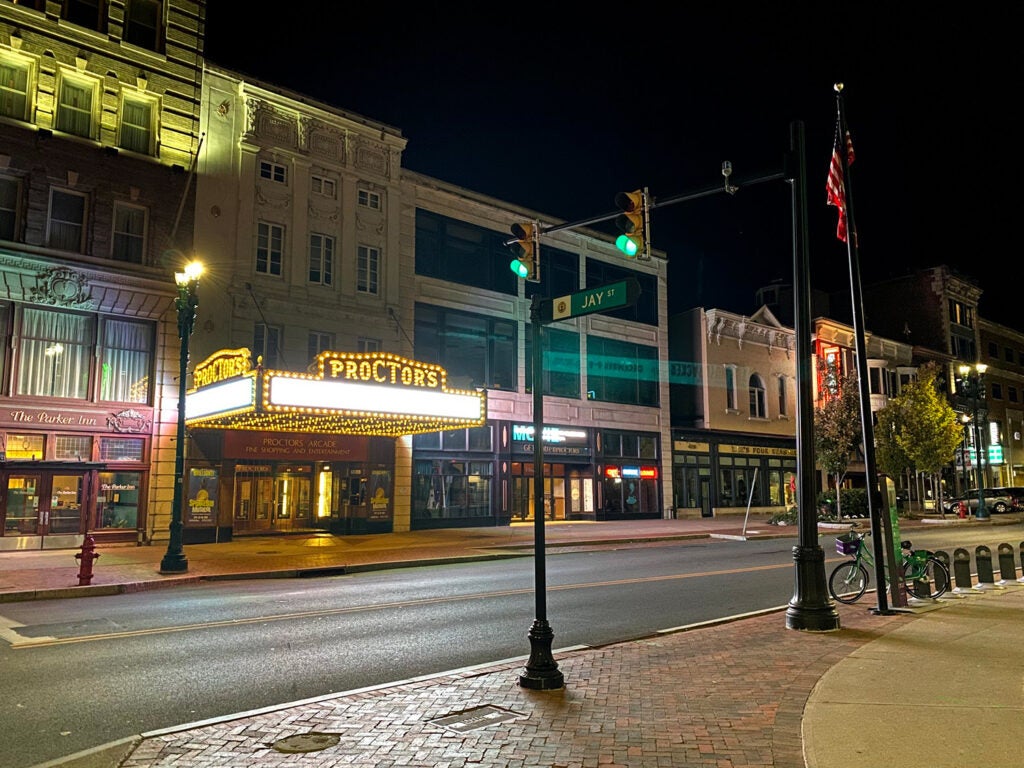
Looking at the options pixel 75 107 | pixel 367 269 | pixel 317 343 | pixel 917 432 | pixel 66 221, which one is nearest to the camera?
pixel 66 221

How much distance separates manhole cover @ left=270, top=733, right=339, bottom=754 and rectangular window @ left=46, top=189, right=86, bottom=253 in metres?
19.6

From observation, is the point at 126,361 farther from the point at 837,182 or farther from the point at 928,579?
the point at 928,579

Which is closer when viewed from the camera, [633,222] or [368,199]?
[633,222]

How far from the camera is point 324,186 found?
2709 cm

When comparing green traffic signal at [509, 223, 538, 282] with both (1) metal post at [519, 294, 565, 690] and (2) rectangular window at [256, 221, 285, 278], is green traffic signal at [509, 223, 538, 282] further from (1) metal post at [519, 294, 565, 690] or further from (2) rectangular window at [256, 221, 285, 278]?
(2) rectangular window at [256, 221, 285, 278]

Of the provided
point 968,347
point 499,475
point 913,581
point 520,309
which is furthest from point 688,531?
point 968,347

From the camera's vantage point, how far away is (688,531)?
28750 mm

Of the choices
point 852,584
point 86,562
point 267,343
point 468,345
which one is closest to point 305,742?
point 852,584

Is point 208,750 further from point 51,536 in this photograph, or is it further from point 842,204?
point 51,536

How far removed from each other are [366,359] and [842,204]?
12888 mm

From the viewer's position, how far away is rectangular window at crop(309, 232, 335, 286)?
87.1ft

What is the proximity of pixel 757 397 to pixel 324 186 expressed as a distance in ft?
87.3

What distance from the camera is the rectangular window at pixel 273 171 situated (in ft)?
84.5

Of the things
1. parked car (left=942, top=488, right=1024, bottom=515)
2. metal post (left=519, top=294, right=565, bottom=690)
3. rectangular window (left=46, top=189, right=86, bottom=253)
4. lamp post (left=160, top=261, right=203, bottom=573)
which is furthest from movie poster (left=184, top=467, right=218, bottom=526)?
parked car (left=942, top=488, right=1024, bottom=515)
